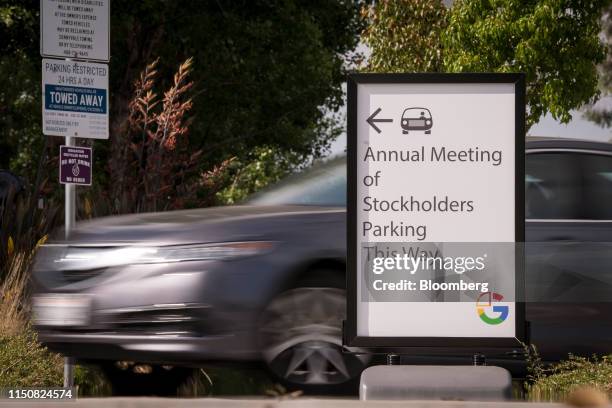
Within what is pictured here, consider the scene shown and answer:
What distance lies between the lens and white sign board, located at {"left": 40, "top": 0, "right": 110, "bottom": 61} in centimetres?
1026

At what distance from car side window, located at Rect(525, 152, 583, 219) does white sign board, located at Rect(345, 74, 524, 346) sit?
1.74 m

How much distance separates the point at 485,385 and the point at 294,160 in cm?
3608

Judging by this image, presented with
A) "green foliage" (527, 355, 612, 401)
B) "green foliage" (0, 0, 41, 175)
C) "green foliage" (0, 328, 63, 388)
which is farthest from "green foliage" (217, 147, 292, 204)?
"green foliage" (527, 355, 612, 401)

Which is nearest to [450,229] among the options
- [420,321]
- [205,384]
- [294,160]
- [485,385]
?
[420,321]

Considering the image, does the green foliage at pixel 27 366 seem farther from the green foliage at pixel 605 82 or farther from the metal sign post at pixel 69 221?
the green foliage at pixel 605 82

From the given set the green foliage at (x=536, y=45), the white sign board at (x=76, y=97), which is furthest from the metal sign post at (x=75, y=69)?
the green foliage at (x=536, y=45)

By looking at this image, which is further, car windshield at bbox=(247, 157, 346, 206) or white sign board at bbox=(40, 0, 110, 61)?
white sign board at bbox=(40, 0, 110, 61)

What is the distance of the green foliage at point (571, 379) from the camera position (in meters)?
7.14

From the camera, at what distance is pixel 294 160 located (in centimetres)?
4178

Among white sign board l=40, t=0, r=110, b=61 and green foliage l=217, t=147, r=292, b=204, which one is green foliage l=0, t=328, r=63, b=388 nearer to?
white sign board l=40, t=0, r=110, b=61

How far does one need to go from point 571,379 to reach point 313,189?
216cm

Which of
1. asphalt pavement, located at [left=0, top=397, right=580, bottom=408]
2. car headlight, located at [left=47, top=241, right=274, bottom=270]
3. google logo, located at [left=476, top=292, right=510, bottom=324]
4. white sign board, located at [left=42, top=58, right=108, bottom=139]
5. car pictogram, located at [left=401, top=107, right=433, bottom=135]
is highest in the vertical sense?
white sign board, located at [left=42, top=58, right=108, bottom=139]

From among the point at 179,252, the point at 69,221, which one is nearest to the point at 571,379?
the point at 179,252

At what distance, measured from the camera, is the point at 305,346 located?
726 centimetres
